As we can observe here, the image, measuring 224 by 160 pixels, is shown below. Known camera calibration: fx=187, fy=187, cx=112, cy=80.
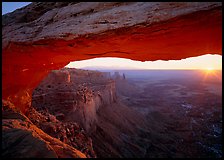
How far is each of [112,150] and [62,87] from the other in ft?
23.5

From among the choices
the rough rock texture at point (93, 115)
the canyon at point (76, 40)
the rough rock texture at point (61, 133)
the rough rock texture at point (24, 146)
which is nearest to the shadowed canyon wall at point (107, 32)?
the canyon at point (76, 40)

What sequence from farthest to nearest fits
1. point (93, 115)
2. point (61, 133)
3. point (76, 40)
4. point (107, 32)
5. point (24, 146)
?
point (93, 115) → point (61, 133) → point (76, 40) → point (107, 32) → point (24, 146)

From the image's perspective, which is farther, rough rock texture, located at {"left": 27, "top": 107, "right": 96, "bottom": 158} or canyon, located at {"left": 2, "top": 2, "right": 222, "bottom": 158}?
rough rock texture, located at {"left": 27, "top": 107, "right": 96, "bottom": 158}

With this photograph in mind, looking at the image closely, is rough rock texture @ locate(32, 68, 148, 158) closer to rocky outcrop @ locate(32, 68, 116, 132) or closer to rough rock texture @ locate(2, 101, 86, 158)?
rocky outcrop @ locate(32, 68, 116, 132)

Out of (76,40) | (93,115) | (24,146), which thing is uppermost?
(76,40)

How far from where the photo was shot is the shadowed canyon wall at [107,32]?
413 cm

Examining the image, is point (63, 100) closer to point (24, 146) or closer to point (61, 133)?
point (61, 133)

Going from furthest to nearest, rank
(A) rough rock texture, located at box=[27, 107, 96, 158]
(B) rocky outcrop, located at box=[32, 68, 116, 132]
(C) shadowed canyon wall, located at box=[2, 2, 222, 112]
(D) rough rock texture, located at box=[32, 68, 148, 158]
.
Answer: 1. (D) rough rock texture, located at box=[32, 68, 148, 158]
2. (B) rocky outcrop, located at box=[32, 68, 116, 132]
3. (A) rough rock texture, located at box=[27, 107, 96, 158]
4. (C) shadowed canyon wall, located at box=[2, 2, 222, 112]

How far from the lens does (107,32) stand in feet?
15.7

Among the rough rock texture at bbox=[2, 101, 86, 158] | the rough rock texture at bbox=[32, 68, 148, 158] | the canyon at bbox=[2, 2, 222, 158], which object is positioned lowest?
the rough rock texture at bbox=[32, 68, 148, 158]

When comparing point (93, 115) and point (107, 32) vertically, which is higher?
point (107, 32)

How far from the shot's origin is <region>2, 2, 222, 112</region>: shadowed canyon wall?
4129 mm

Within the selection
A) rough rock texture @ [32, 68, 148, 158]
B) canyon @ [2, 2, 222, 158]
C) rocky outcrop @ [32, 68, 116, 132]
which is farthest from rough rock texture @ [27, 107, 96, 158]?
rocky outcrop @ [32, 68, 116, 132]

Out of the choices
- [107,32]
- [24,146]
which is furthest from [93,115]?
[107,32]
